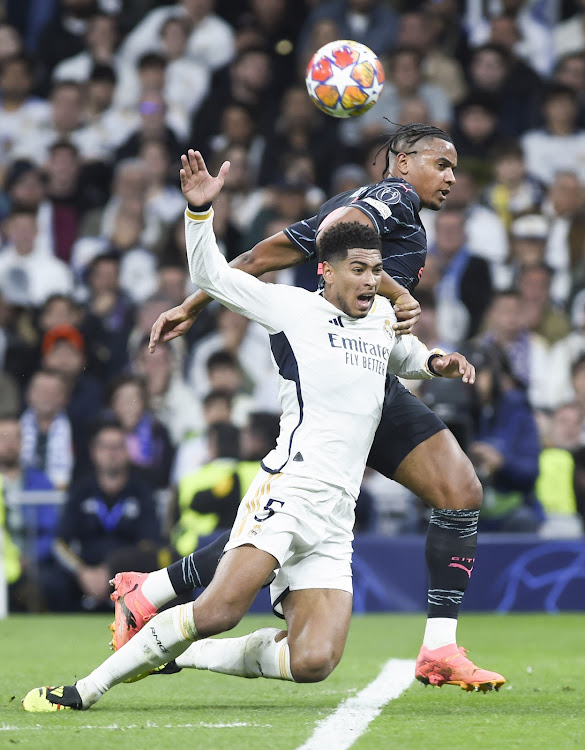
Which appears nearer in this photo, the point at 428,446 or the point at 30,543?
the point at 428,446

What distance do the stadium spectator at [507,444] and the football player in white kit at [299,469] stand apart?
196 inches

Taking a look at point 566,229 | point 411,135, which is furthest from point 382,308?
point 566,229

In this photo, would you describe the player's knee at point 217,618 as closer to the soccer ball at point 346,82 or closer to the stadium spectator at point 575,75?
the soccer ball at point 346,82

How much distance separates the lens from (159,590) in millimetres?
5664

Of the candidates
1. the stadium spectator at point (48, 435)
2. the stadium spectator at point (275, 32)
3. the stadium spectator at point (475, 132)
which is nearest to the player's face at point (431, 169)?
the stadium spectator at point (48, 435)

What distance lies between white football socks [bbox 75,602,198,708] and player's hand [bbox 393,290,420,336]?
141 centimetres

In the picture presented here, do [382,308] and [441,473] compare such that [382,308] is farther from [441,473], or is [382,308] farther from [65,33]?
[65,33]

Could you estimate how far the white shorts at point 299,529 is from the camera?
17.1 ft

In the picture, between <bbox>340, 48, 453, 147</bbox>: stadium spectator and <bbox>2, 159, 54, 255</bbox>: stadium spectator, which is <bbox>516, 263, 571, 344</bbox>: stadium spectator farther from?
<bbox>2, 159, 54, 255</bbox>: stadium spectator

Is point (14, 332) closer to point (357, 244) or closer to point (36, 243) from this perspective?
point (36, 243)

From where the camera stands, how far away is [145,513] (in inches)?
412

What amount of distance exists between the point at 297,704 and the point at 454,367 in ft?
5.05

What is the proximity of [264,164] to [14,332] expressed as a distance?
3.08 meters

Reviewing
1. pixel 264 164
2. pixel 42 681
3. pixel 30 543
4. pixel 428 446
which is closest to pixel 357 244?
pixel 428 446
